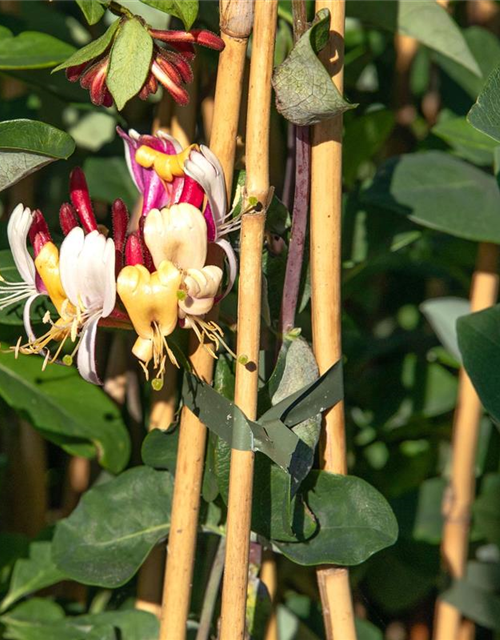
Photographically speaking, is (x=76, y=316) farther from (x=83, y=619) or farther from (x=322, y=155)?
(x=83, y=619)

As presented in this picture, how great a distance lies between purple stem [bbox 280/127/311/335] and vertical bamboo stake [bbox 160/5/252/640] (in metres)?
0.04

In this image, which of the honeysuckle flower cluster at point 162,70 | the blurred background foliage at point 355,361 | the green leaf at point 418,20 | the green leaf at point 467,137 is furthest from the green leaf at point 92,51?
the green leaf at point 467,137

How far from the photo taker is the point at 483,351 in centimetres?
58

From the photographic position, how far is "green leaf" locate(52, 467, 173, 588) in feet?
1.91

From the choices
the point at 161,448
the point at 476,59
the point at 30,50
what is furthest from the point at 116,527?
the point at 476,59

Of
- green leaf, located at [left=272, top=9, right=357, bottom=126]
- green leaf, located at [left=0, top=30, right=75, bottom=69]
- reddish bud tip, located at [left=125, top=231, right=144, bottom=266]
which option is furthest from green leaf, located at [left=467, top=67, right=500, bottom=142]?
green leaf, located at [left=0, top=30, right=75, bottom=69]

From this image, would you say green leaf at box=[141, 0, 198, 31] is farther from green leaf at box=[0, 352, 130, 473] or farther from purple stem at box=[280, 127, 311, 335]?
green leaf at box=[0, 352, 130, 473]

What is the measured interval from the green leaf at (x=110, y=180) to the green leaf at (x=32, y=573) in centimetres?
28

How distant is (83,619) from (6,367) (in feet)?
0.63

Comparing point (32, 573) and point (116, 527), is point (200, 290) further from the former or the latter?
point (32, 573)

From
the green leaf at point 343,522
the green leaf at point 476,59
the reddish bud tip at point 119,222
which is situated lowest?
the green leaf at point 343,522

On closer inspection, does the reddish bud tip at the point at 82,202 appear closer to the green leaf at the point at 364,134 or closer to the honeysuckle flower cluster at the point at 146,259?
the honeysuckle flower cluster at the point at 146,259

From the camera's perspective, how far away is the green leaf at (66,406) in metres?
0.65

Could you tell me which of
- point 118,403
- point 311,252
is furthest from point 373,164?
point 311,252
